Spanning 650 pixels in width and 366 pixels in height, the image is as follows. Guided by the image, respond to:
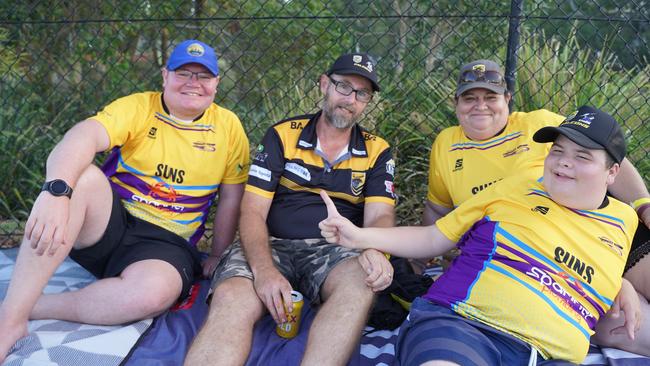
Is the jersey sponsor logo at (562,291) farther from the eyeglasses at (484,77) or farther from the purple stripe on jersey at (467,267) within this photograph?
the eyeglasses at (484,77)

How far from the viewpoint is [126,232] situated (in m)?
3.03

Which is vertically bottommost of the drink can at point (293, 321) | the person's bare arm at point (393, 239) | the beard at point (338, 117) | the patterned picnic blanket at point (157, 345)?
the patterned picnic blanket at point (157, 345)

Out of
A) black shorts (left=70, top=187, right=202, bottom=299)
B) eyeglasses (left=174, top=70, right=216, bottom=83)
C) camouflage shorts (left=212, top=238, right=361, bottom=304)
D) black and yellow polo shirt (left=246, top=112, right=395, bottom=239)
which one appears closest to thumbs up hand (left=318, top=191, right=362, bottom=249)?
camouflage shorts (left=212, top=238, right=361, bottom=304)

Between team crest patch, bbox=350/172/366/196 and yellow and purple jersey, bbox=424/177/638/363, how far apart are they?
0.80 metres

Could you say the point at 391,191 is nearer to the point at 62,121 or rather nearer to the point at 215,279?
the point at 215,279

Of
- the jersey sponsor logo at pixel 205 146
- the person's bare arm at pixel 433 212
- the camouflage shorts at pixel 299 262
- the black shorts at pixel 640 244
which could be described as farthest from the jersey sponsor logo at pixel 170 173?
the black shorts at pixel 640 244

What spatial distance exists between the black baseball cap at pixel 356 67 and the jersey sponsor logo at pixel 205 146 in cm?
75

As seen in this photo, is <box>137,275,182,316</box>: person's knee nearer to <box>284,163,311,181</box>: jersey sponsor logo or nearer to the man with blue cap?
the man with blue cap

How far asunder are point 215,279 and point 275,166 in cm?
68

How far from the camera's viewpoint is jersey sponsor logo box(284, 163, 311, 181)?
3.17 meters

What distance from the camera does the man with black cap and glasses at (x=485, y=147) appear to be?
9.78 ft

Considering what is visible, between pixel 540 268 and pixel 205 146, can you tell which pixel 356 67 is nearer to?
pixel 205 146

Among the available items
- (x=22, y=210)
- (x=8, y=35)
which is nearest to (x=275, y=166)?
(x=22, y=210)

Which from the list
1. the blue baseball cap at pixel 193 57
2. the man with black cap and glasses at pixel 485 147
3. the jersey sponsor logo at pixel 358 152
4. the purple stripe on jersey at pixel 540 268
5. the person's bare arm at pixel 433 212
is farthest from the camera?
the person's bare arm at pixel 433 212
